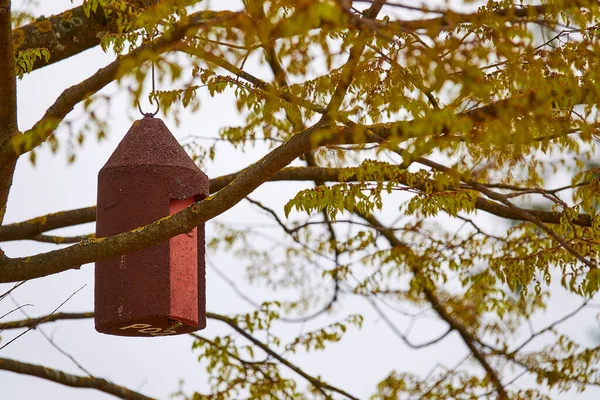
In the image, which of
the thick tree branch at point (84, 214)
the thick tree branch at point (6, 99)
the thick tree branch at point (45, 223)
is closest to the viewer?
the thick tree branch at point (6, 99)

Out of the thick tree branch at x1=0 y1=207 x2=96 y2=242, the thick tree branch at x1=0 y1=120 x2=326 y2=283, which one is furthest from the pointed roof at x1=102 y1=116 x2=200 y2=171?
the thick tree branch at x1=0 y1=207 x2=96 y2=242

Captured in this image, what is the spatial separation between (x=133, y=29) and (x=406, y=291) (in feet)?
12.4

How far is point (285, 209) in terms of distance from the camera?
4.52 m

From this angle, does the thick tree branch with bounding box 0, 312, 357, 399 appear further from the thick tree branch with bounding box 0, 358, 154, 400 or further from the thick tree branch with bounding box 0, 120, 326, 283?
the thick tree branch with bounding box 0, 120, 326, 283

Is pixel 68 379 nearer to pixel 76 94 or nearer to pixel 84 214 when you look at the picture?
pixel 84 214

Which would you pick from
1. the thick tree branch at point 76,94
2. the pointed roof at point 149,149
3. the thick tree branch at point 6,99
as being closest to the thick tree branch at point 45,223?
the pointed roof at point 149,149

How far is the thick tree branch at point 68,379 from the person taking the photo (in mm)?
6926

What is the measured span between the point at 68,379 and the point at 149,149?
9.71ft

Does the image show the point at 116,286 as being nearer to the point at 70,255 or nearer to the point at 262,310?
the point at 70,255

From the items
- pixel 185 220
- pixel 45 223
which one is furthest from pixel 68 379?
pixel 185 220

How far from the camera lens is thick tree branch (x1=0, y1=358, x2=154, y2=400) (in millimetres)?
6926

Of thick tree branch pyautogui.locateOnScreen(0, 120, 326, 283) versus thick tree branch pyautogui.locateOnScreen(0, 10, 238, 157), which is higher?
thick tree branch pyautogui.locateOnScreen(0, 10, 238, 157)

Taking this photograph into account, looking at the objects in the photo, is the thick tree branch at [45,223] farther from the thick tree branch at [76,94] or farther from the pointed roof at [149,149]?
the thick tree branch at [76,94]

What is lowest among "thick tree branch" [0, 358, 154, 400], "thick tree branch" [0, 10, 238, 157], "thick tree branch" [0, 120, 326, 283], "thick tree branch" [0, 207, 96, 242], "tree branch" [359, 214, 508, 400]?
"thick tree branch" [0, 120, 326, 283]
